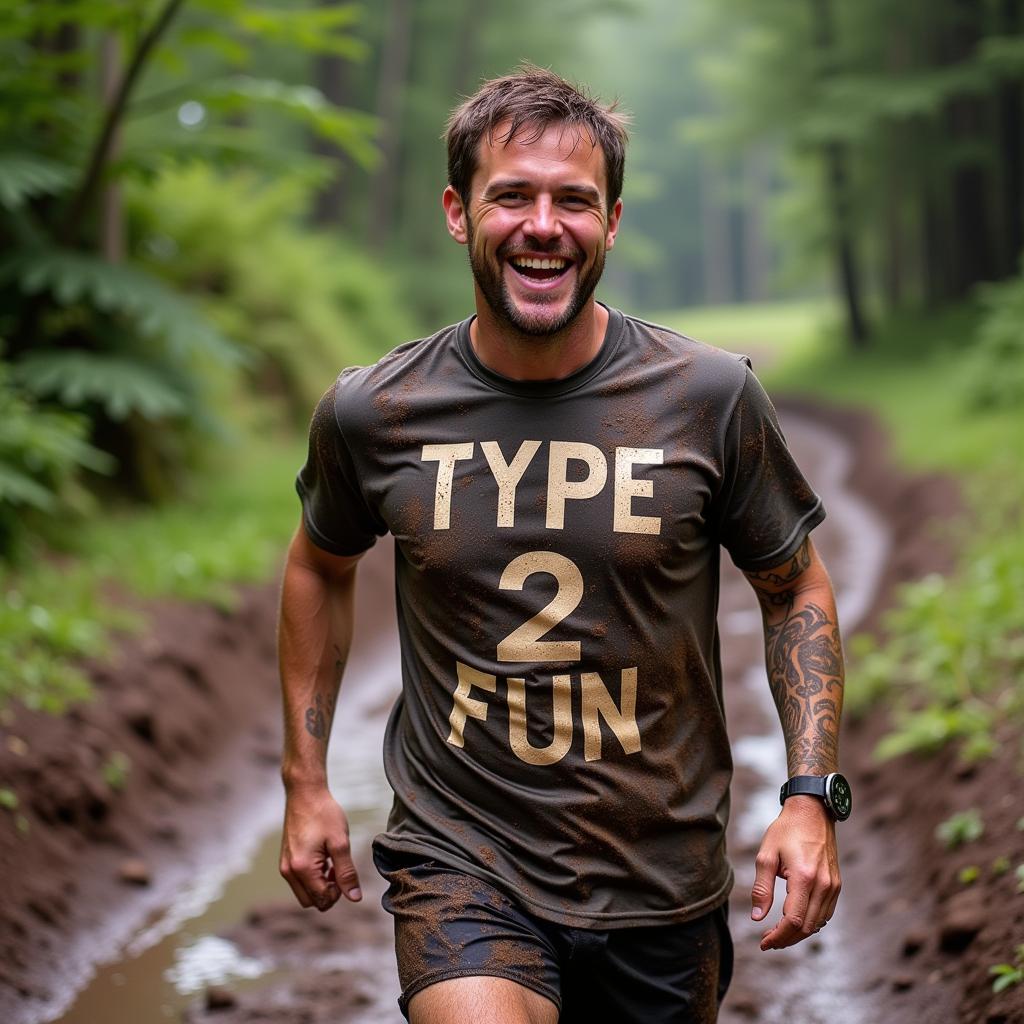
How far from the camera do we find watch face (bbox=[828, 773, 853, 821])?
2.83m

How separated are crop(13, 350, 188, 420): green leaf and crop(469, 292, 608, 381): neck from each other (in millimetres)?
6446

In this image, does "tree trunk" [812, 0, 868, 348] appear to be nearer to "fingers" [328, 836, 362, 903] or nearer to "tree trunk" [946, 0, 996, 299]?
"tree trunk" [946, 0, 996, 299]

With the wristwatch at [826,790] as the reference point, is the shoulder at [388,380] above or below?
above

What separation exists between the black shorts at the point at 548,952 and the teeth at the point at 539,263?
123 cm

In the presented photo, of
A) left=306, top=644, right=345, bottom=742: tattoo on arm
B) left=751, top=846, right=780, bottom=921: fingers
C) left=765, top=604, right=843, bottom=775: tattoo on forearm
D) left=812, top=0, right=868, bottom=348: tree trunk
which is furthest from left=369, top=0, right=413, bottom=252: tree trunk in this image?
left=751, top=846, right=780, bottom=921: fingers

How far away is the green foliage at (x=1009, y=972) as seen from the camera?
382cm

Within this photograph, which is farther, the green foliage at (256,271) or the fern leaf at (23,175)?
the green foliage at (256,271)

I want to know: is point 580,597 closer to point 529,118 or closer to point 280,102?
point 529,118

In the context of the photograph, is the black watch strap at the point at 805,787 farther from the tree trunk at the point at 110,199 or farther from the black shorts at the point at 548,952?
the tree trunk at the point at 110,199

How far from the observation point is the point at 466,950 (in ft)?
8.92

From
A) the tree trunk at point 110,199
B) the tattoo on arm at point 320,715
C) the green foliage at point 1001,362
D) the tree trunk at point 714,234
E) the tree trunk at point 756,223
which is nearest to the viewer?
the tattoo on arm at point 320,715

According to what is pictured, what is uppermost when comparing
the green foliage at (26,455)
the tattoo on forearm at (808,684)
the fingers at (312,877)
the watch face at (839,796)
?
the green foliage at (26,455)

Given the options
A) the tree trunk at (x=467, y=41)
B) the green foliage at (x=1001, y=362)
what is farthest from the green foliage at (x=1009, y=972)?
the tree trunk at (x=467, y=41)

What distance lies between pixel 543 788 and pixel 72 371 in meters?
7.09
